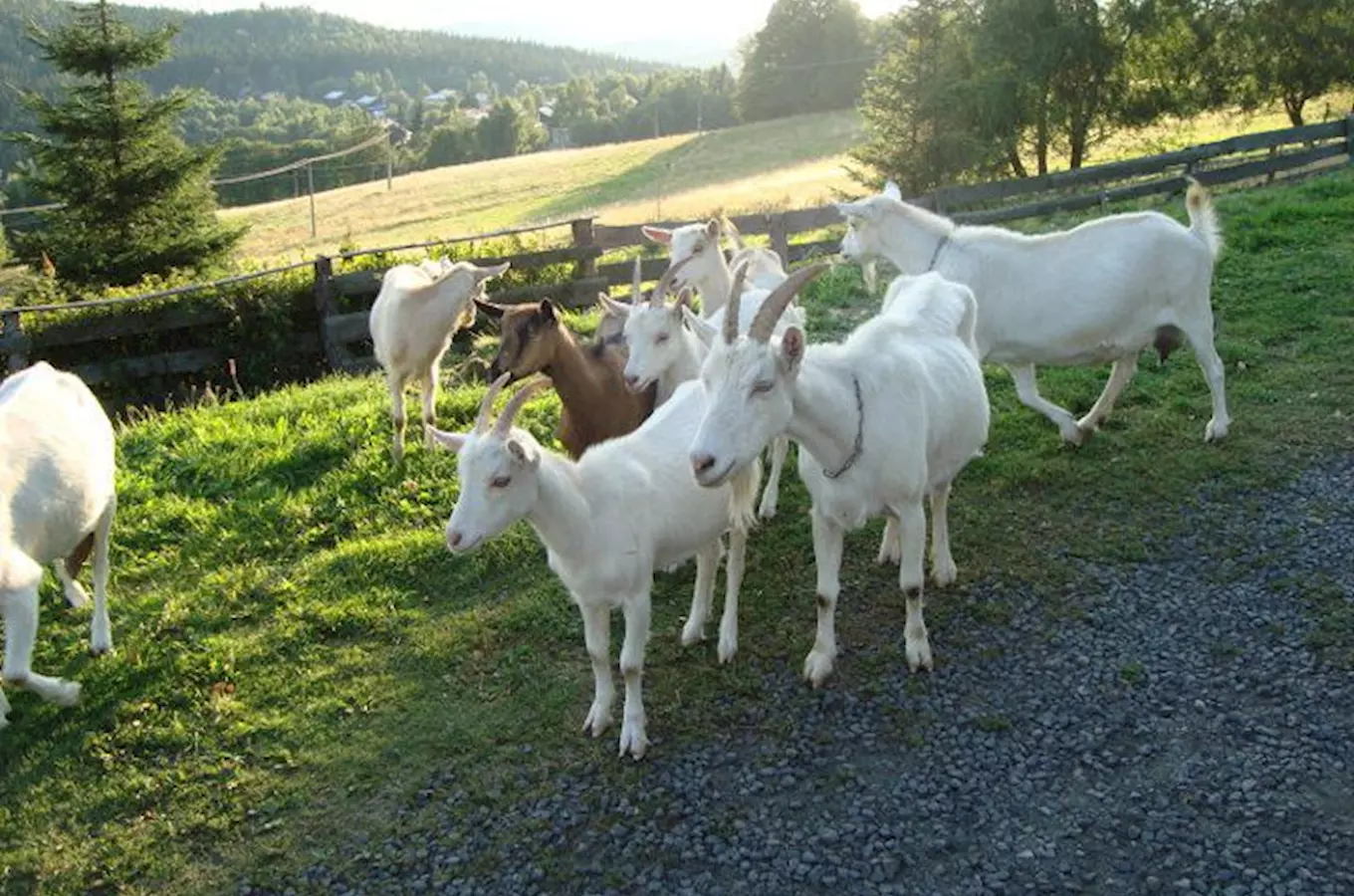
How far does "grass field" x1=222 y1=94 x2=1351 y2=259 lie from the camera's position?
31.1m

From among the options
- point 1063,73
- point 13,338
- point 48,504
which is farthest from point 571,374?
point 1063,73

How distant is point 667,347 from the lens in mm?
6895

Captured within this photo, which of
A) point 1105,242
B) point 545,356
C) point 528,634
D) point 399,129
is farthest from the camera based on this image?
point 399,129

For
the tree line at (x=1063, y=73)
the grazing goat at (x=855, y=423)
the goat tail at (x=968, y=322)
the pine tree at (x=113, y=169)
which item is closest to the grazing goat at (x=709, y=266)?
the goat tail at (x=968, y=322)

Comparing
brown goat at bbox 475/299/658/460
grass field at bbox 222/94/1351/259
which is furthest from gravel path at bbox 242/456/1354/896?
grass field at bbox 222/94/1351/259

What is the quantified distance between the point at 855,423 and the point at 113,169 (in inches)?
748

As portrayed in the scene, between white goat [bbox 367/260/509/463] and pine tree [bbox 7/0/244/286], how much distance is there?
472 inches

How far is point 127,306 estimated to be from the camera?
1306 centimetres

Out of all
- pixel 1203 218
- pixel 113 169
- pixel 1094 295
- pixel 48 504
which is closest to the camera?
pixel 48 504

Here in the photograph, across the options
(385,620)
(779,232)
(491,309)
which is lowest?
(385,620)

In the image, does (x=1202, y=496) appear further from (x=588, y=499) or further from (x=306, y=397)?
(x=306, y=397)

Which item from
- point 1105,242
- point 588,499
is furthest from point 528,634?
point 1105,242

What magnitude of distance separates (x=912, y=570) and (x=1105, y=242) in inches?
153

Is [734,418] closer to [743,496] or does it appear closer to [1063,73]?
[743,496]
